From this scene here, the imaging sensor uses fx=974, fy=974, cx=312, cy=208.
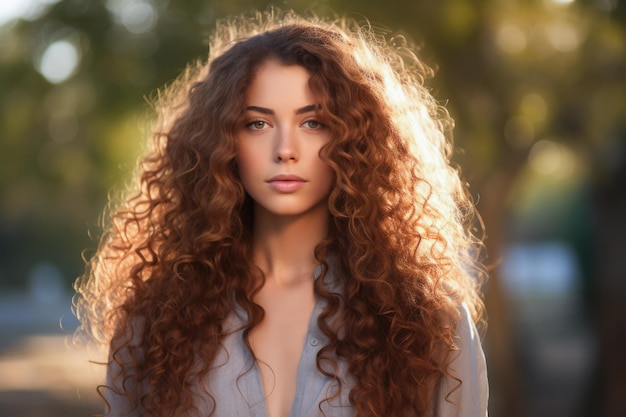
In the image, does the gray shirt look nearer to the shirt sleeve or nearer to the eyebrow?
the shirt sleeve

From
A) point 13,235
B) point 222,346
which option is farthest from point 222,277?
point 13,235

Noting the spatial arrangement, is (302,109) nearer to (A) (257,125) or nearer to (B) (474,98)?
(A) (257,125)

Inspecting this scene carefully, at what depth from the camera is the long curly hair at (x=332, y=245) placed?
2.93m

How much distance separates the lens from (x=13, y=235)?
38281 millimetres

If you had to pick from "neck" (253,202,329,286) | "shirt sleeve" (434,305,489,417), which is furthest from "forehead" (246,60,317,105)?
"shirt sleeve" (434,305,489,417)

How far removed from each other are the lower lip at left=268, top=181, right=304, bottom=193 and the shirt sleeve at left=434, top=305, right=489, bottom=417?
2.17 feet

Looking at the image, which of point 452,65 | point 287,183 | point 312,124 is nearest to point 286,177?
point 287,183

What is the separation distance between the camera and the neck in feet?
10.2

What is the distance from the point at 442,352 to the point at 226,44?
1391 mm

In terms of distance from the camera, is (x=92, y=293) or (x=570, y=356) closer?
(x=92, y=293)

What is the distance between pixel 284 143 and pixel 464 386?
90 centimetres

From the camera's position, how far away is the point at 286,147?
114 inches

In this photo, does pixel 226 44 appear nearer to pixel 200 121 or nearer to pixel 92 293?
pixel 200 121

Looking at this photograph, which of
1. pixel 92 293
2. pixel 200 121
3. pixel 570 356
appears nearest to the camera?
pixel 200 121
